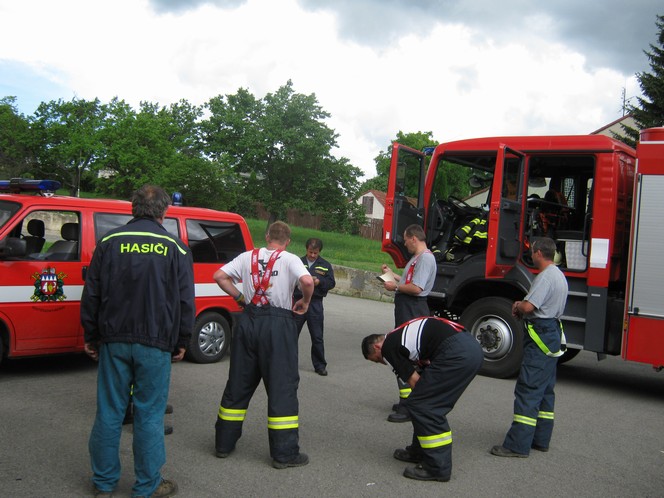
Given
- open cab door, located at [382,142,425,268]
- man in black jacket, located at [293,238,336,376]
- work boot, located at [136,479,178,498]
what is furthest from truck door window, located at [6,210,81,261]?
open cab door, located at [382,142,425,268]

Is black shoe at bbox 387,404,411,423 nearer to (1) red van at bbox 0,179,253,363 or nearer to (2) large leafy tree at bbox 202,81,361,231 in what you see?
(1) red van at bbox 0,179,253,363

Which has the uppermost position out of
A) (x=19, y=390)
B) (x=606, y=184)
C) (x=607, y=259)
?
(x=606, y=184)

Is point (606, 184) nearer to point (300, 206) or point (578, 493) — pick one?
point (578, 493)

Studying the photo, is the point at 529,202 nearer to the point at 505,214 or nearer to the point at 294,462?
the point at 505,214

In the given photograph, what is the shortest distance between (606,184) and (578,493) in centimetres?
439

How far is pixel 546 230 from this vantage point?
867 cm

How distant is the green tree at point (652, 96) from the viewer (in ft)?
94.9

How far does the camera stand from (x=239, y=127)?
37875 millimetres

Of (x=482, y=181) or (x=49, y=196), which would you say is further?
(x=482, y=181)

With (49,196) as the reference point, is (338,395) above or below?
below

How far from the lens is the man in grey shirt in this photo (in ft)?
17.5

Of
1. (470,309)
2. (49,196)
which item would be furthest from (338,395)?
(49,196)

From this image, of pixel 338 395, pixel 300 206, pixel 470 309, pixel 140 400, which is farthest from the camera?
pixel 300 206

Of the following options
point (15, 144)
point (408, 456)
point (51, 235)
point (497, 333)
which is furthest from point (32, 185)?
point (15, 144)
